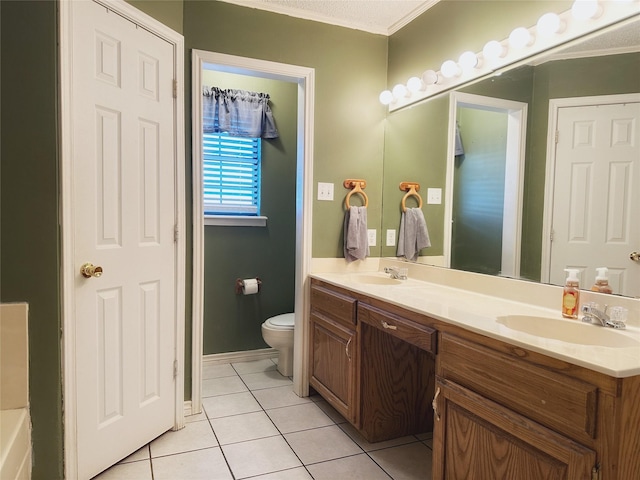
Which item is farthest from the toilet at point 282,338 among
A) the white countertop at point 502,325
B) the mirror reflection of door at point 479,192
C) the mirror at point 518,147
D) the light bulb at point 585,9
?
the light bulb at point 585,9

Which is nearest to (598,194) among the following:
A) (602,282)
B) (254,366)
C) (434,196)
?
(602,282)

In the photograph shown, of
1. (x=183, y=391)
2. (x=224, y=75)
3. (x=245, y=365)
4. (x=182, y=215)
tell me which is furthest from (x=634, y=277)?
(x=224, y=75)

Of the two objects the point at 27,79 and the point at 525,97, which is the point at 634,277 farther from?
the point at 27,79

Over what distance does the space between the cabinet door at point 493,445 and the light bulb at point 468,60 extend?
152cm

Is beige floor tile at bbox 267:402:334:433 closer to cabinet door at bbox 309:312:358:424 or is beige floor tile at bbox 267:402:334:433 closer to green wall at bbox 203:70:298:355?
cabinet door at bbox 309:312:358:424

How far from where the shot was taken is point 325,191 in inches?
104

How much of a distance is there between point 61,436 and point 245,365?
5.94 ft

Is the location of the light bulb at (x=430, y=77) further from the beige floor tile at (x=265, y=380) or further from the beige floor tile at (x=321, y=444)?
the beige floor tile at (x=265, y=380)

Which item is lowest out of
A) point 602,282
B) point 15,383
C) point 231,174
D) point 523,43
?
point 15,383

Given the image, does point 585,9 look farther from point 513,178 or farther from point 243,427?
point 243,427

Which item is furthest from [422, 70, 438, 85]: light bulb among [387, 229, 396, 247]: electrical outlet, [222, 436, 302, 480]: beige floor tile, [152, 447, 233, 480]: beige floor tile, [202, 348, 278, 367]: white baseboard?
[202, 348, 278, 367]: white baseboard

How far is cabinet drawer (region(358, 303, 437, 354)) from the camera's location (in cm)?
151

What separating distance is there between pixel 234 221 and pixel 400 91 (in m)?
1.54

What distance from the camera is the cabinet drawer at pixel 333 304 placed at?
2.13m
